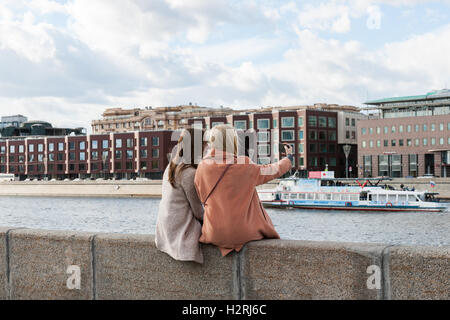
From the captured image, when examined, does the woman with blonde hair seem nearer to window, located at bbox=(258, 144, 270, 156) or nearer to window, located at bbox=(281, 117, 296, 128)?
window, located at bbox=(258, 144, 270, 156)

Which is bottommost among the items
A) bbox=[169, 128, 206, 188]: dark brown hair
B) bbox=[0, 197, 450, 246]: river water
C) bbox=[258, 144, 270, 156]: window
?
bbox=[0, 197, 450, 246]: river water

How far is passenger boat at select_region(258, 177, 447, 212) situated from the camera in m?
57.3

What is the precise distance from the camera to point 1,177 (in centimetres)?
13338

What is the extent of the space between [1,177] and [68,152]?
19622mm

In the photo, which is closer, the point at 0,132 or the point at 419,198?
the point at 419,198

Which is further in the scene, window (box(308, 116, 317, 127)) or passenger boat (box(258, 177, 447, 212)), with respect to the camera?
window (box(308, 116, 317, 127))

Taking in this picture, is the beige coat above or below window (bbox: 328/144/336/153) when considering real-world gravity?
below

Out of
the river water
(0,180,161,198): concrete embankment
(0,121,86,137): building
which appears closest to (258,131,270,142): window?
(0,180,161,198): concrete embankment

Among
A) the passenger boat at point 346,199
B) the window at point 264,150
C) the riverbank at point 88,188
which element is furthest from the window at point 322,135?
the passenger boat at point 346,199

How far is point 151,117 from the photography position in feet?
516

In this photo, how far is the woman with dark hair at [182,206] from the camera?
5.28 meters

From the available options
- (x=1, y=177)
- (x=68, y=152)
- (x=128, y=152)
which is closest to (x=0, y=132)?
(x=1, y=177)

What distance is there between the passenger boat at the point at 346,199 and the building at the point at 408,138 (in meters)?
39.9
